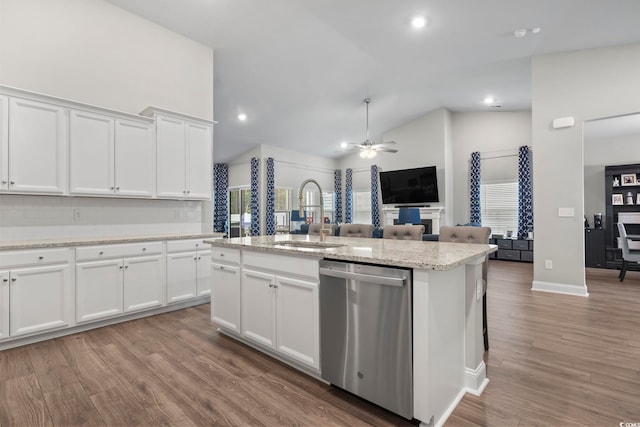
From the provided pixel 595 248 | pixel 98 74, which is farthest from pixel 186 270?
pixel 595 248

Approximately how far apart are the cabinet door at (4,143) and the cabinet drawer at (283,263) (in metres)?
2.29

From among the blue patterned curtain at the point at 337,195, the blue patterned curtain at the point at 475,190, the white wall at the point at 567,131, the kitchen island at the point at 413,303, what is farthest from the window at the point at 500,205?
the kitchen island at the point at 413,303

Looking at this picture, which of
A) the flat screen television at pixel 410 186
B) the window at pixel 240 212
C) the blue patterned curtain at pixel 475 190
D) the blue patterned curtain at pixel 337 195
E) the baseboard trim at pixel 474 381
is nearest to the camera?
the baseboard trim at pixel 474 381

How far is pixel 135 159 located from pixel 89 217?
0.81m

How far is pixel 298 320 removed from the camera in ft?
7.05

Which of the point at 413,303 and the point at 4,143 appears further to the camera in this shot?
the point at 4,143

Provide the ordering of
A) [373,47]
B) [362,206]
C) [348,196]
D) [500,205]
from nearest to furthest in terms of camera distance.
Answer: [373,47] < [500,205] < [362,206] < [348,196]

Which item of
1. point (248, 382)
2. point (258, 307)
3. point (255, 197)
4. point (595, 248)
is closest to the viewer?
point (248, 382)

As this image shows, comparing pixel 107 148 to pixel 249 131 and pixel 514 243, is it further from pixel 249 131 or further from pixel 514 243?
pixel 514 243

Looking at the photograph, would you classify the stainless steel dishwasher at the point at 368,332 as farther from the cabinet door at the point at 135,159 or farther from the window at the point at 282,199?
the window at the point at 282,199

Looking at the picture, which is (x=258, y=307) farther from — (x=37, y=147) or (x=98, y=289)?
(x=37, y=147)

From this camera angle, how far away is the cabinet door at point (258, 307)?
2.35 metres

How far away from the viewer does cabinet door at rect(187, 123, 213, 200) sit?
406cm

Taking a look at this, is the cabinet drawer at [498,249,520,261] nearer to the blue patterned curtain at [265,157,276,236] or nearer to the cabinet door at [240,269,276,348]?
the blue patterned curtain at [265,157,276,236]
